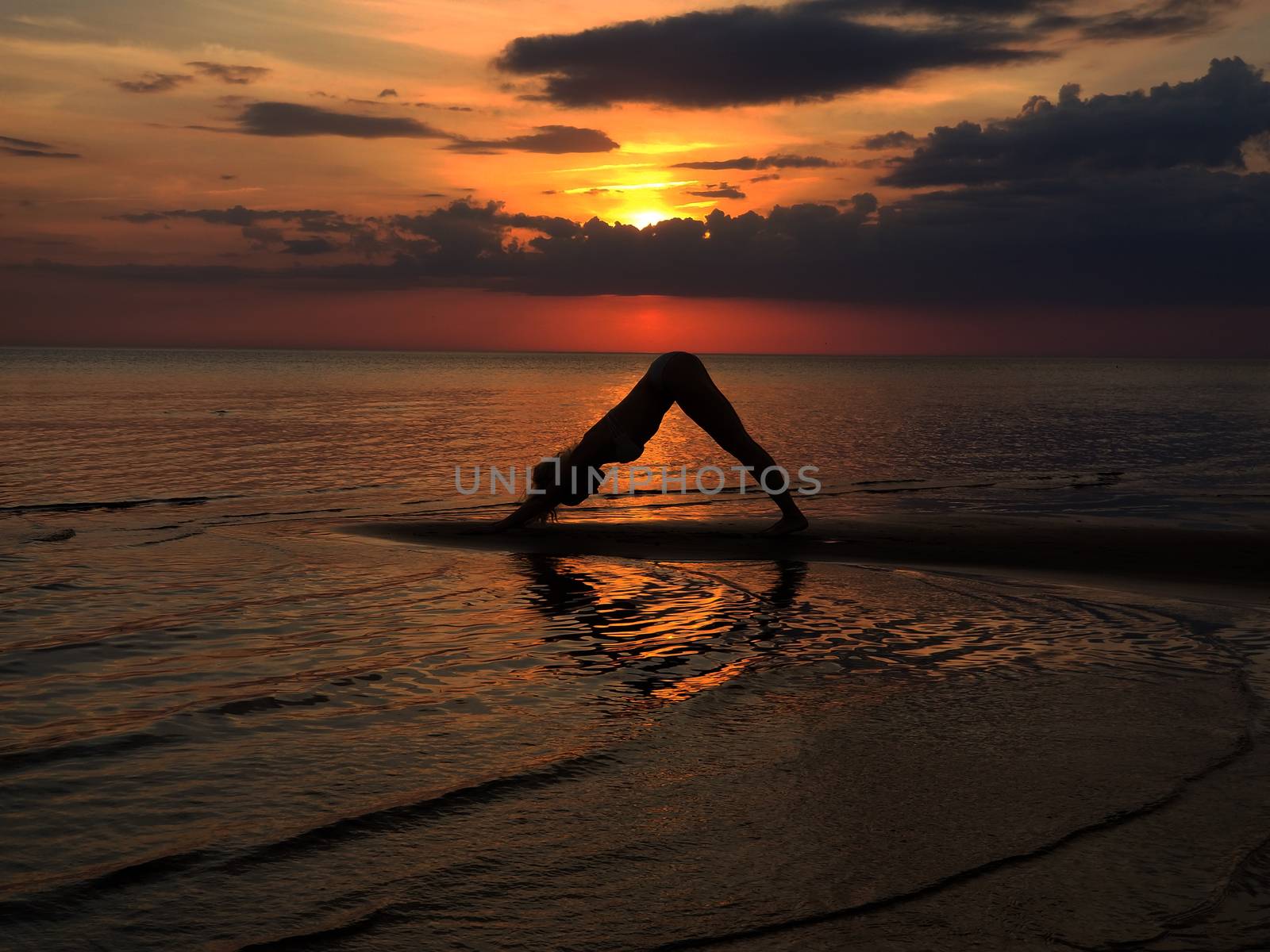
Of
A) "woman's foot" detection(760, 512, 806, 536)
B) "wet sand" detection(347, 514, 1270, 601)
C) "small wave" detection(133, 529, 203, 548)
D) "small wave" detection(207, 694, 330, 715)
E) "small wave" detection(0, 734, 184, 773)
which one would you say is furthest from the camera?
"woman's foot" detection(760, 512, 806, 536)

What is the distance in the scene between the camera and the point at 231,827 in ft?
17.1

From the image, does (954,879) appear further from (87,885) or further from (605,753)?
(87,885)

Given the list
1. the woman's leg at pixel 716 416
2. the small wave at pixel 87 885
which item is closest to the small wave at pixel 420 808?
the small wave at pixel 87 885

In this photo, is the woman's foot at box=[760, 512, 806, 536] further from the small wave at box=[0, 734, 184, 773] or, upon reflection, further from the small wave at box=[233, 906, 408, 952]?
the small wave at box=[233, 906, 408, 952]

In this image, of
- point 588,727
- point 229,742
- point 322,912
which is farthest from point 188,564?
point 322,912

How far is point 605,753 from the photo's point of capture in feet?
20.8

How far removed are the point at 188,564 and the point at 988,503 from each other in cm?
1391

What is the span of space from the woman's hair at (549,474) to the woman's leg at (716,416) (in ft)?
5.91

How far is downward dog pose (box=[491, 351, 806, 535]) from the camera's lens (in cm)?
1514

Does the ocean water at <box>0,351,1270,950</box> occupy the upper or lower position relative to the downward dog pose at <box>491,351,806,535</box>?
lower

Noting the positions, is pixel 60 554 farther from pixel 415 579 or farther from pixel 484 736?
pixel 484 736

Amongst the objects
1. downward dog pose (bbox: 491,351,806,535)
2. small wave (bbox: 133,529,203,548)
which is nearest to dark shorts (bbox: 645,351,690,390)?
downward dog pose (bbox: 491,351,806,535)

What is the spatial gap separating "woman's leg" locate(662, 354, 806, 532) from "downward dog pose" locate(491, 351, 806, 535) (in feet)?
0.04

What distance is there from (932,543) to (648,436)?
4173mm
